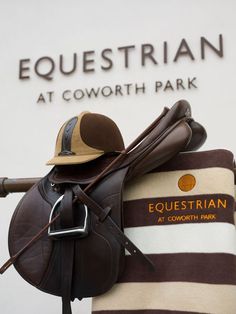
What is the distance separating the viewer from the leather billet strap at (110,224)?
28.5 inches

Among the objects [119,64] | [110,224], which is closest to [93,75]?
[119,64]

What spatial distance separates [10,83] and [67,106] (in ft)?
0.83

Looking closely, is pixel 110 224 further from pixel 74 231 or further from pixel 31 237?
pixel 31 237

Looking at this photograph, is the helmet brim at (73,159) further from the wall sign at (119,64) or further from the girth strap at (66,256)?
the wall sign at (119,64)

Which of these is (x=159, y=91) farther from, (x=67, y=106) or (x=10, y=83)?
(x=10, y=83)

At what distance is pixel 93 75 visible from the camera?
1.61 m

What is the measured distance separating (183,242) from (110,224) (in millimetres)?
119

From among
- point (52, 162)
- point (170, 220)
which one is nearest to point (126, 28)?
point (52, 162)

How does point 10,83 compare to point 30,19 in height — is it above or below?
below

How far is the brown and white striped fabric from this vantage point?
2.27 feet

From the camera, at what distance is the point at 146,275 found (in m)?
0.73

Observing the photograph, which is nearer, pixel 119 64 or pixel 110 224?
pixel 110 224

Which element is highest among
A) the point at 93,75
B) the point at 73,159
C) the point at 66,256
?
the point at 93,75

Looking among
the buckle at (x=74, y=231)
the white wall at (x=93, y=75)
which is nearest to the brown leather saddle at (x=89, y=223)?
the buckle at (x=74, y=231)
